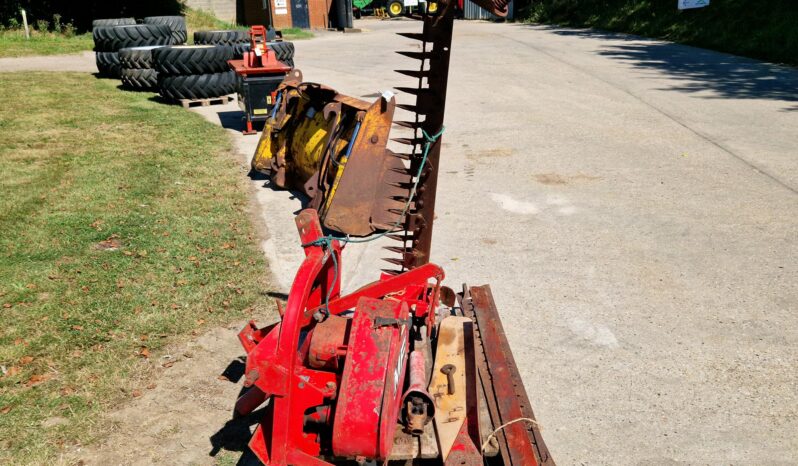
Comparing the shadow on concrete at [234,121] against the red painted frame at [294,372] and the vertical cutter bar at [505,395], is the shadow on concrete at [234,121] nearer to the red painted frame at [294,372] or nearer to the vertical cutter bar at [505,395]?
the vertical cutter bar at [505,395]

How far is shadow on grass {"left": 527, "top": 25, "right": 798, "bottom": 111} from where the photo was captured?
14.4m

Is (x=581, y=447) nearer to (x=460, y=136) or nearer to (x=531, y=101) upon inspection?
(x=460, y=136)

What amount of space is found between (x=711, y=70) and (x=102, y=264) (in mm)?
15400

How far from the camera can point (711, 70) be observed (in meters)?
16.9

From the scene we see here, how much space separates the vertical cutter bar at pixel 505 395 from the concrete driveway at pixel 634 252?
18.5 inches

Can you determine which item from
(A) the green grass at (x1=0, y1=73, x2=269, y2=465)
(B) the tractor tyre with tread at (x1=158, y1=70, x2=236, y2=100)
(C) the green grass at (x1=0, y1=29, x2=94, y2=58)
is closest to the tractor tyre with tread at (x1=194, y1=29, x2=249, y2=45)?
(B) the tractor tyre with tread at (x1=158, y1=70, x2=236, y2=100)

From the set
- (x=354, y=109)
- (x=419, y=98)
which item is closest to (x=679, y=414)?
(x=419, y=98)

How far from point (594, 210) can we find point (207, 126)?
24.6 feet

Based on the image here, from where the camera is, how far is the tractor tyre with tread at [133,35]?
17.3 m

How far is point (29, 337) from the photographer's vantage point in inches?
208

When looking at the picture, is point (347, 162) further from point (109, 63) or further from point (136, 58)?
point (109, 63)

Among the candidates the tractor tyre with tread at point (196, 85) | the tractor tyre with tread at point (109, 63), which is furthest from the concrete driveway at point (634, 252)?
the tractor tyre with tread at point (109, 63)

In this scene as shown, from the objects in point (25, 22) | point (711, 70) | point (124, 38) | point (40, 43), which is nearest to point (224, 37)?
point (124, 38)

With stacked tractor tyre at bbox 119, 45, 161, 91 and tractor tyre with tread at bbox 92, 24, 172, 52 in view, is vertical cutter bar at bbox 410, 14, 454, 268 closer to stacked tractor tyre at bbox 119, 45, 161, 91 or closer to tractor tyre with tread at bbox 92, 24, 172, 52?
stacked tractor tyre at bbox 119, 45, 161, 91
